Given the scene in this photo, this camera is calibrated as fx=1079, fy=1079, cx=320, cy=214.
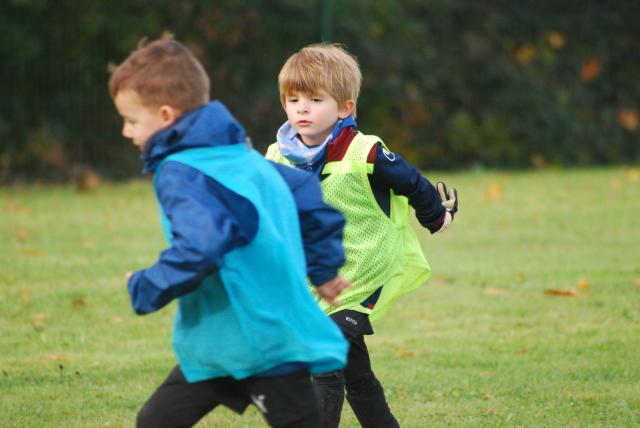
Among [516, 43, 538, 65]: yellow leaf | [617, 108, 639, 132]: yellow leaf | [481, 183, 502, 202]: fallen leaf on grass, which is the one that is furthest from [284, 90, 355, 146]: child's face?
[617, 108, 639, 132]: yellow leaf

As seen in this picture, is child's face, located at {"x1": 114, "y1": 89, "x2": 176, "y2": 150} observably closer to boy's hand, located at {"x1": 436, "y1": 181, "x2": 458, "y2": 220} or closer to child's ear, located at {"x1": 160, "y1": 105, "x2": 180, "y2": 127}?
child's ear, located at {"x1": 160, "y1": 105, "x2": 180, "y2": 127}

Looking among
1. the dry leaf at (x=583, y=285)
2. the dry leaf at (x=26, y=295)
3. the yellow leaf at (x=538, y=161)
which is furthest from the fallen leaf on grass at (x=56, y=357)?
the yellow leaf at (x=538, y=161)

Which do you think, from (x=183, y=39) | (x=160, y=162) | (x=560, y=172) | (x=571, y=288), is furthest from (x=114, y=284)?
(x=560, y=172)

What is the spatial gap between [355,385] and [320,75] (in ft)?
3.89

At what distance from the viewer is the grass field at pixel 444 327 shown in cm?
488

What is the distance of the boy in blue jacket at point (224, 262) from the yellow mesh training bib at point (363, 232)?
97 cm

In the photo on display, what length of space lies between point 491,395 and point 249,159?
247cm

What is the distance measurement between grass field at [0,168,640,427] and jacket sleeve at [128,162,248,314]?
194 cm

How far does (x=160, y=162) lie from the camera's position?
3.00 meters

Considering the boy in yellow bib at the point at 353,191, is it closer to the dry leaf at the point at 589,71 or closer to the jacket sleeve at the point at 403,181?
the jacket sleeve at the point at 403,181

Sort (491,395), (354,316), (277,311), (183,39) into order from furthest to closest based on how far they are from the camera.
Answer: (183,39) < (491,395) < (354,316) < (277,311)

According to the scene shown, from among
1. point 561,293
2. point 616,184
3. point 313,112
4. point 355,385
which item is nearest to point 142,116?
point 313,112

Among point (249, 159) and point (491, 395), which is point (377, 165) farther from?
point (491, 395)

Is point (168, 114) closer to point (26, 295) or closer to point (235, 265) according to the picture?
point (235, 265)
